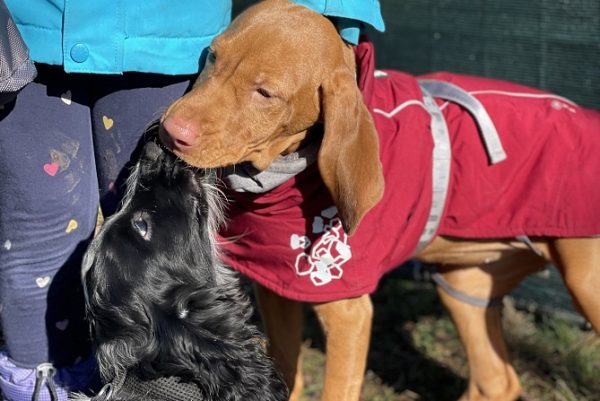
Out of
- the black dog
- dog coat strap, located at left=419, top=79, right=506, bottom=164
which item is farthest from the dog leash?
dog coat strap, located at left=419, top=79, right=506, bottom=164

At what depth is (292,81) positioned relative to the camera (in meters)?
2.48

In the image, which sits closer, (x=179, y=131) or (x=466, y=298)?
(x=179, y=131)

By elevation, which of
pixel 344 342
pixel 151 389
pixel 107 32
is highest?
pixel 107 32

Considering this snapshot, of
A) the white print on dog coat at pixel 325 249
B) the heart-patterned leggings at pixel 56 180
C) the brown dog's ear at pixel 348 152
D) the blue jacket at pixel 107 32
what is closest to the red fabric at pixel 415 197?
the white print on dog coat at pixel 325 249

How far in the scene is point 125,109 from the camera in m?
2.48

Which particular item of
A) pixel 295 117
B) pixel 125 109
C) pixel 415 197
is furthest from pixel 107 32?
pixel 415 197

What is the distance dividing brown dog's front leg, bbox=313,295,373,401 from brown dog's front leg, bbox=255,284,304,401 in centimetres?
41

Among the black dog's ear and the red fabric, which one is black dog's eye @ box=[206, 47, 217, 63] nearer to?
the black dog's ear

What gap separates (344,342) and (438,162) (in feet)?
2.10

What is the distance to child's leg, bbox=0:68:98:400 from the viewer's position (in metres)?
2.42

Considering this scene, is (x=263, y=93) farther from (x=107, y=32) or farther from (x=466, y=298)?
(x=466, y=298)

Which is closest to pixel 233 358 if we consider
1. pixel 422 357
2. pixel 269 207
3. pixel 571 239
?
pixel 269 207

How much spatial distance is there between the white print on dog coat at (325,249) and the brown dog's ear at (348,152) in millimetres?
176

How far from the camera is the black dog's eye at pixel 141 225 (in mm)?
2406
